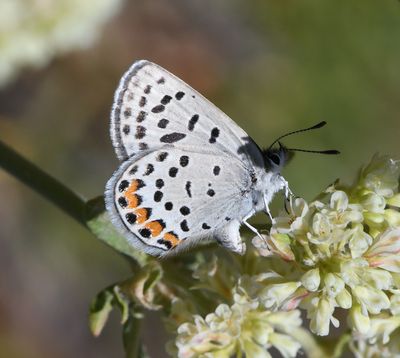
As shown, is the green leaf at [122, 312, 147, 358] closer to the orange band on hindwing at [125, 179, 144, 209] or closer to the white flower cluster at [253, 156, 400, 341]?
the orange band on hindwing at [125, 179, 144, 209]

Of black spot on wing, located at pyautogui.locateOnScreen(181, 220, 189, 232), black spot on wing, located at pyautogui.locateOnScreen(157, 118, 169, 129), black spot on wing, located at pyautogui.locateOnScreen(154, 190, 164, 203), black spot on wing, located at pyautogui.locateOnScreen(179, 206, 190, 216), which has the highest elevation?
black spot on wing, located at pyautogui.locateOnScreen(157, 118, 169, 129)

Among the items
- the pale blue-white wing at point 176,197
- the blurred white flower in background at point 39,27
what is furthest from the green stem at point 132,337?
the blurred white flower in background at point 39,27

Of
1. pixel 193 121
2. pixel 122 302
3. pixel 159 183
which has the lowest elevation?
pixel 122 302

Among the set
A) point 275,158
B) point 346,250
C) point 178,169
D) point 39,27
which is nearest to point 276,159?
point 275,158

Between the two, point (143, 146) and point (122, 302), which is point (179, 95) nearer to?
point (143, 146)

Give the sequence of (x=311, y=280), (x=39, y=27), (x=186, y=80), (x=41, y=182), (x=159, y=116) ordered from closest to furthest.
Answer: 1. (x=311, y=280)
2. (x=159, y=116)
3. (x=41, y=182)
4. (x=39, y=27)
5. (x=186, y=80)

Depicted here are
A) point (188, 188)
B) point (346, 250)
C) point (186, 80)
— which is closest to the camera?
point (346, 250)

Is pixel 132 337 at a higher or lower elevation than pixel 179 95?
lower

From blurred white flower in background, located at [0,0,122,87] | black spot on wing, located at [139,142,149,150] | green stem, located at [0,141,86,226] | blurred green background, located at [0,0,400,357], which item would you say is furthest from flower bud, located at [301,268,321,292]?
blurred green background, located at [0,0,400,357]
